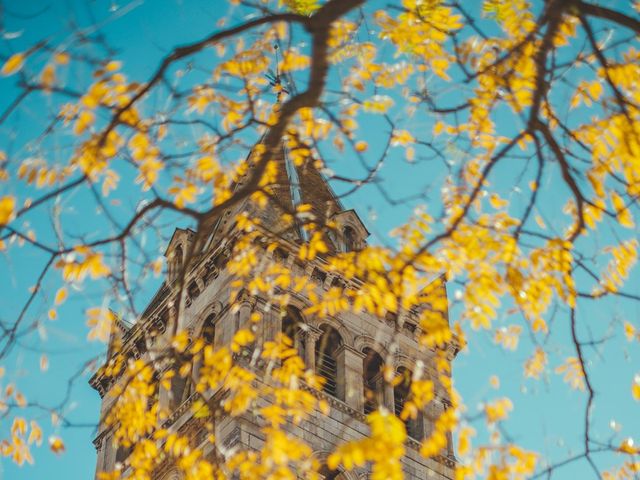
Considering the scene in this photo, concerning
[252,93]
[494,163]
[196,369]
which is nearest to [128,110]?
[252,93]

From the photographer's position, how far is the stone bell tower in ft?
92.9

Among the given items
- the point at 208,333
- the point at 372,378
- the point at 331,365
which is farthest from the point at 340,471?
the point at 208,333

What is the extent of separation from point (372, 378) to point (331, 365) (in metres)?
1.54

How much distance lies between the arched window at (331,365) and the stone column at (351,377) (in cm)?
4

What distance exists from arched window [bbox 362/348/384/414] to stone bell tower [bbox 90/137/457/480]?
28 millimetres

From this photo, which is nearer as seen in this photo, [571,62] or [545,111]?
[571,62]

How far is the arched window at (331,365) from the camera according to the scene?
30469 mm

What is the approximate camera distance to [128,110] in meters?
11.0

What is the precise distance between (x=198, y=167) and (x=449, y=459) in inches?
773

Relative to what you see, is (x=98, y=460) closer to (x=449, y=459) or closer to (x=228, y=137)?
(x=449, y=459)

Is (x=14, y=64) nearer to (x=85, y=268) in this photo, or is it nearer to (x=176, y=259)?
(x=85, y=268)

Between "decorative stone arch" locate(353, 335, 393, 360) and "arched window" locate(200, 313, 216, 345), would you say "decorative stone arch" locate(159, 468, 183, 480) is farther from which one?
"decorative stone arch" locate(353, 335, 393, 360)

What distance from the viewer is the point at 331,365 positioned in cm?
3142

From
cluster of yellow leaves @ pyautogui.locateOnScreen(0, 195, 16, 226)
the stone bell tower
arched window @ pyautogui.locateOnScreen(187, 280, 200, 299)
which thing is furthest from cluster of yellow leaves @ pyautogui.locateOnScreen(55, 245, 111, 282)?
arched window @ pyautogui.locateOnScreen(187, 280, 200, 299)
